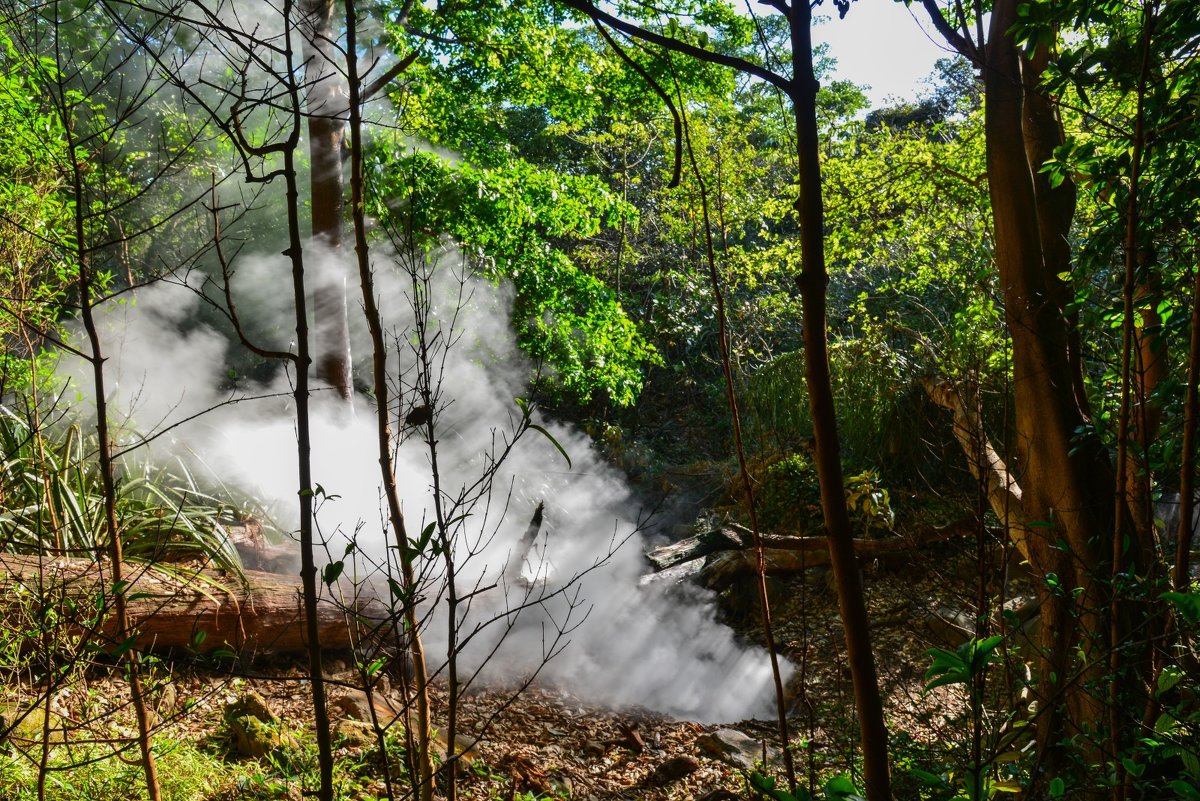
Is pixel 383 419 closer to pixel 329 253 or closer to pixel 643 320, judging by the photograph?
pixel 329 253

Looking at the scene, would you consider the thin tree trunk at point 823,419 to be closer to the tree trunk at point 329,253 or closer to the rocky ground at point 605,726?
the rocky ground at point 605,726

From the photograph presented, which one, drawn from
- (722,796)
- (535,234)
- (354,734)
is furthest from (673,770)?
(535,234)

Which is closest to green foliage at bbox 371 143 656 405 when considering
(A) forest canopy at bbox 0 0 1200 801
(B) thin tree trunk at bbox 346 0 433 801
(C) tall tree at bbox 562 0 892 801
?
(A) forest canopy at bbox 0 0 1200 801

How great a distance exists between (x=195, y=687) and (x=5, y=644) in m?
0.85

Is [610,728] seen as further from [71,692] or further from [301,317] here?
[301,317]

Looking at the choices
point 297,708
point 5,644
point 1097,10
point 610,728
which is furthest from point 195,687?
point 1097,10

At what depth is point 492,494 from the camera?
7.82 metres

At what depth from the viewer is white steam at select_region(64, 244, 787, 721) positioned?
530cm

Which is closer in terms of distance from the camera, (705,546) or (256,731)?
(256,731)

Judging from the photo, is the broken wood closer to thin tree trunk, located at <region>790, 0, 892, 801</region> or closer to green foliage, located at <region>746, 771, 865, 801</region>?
Answer: thin tree trunk, located at <region>790, 0, 892, 801</region>

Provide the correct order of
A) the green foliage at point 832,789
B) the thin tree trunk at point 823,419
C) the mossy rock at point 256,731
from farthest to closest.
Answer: the mossy rock at point 256,731
the thin tree trunk at point 823,419
the green foliage at point 832,789

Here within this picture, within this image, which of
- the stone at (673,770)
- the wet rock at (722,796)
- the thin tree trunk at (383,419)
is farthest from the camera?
the stone at (673,770)

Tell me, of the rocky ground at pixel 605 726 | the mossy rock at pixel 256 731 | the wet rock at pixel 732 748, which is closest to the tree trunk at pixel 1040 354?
the rocky ground at pixel 605 726

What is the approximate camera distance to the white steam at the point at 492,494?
209 inches
